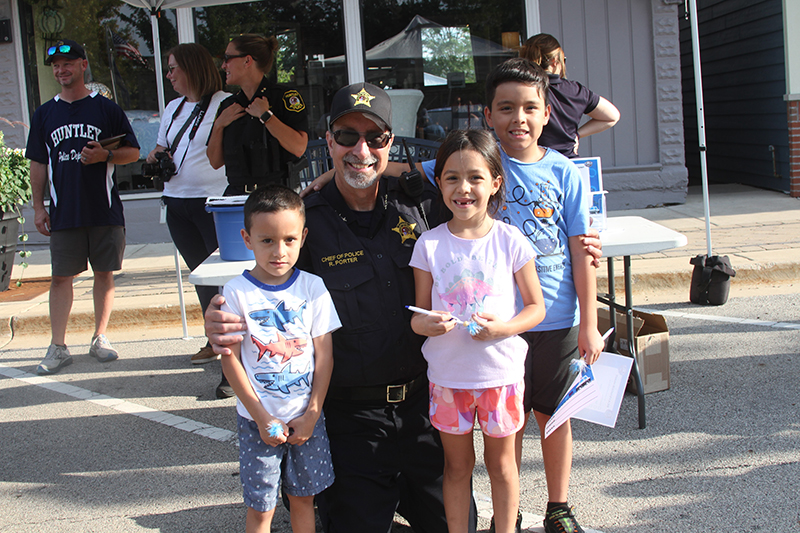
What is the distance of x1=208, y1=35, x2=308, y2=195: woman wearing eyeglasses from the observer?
4020mm

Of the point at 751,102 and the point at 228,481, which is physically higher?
the point at 751,102

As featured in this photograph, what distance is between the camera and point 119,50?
859cm

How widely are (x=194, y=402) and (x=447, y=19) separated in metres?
6.09

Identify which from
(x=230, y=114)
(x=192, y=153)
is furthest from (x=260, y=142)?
(x=192, y=153)

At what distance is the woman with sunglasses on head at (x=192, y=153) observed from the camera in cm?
444

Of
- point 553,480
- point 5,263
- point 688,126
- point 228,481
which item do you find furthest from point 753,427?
point 688,126

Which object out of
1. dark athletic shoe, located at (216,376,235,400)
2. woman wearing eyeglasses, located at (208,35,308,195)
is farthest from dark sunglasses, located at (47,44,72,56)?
dark athletic shoe, located at (216,376,235,400)

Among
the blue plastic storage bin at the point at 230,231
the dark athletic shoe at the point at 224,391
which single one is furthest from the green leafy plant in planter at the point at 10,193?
the blue plastic storage bin at the point at 230,231

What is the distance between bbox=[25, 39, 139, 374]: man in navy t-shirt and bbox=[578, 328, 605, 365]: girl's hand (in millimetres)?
3629

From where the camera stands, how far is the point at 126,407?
13.5 ft

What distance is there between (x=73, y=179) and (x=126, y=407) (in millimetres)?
1693

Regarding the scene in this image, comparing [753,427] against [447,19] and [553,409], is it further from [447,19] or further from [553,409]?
[447,19]

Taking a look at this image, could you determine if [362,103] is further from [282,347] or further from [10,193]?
[10,193]

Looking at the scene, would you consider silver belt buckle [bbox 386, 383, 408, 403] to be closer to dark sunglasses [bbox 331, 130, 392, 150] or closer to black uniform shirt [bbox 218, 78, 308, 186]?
dark sunglasses [bbox 331, 130, 392, 150]
